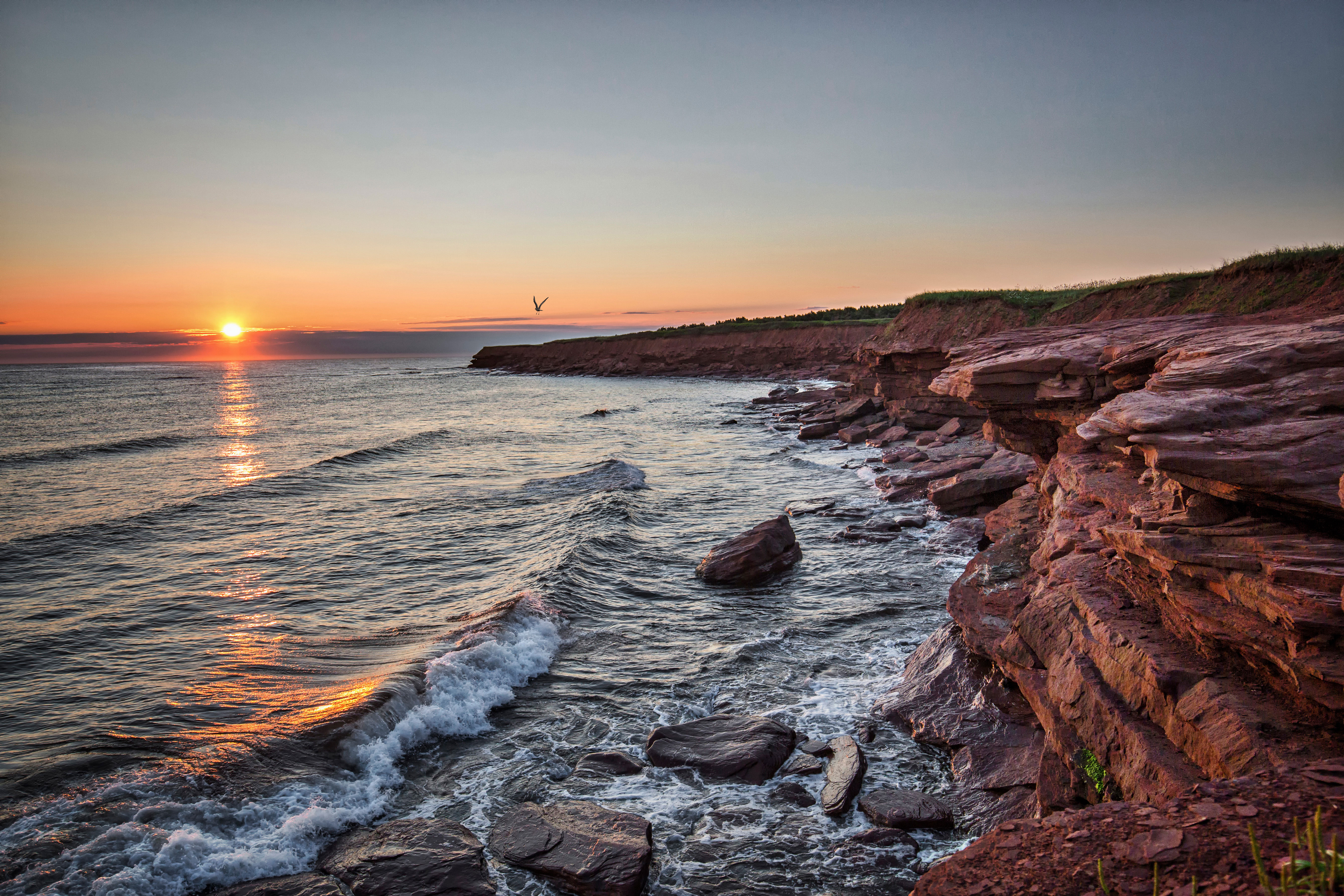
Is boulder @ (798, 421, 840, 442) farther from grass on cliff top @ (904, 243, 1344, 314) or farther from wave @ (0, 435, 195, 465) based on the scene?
wave @ (0, 435, 195, 465)

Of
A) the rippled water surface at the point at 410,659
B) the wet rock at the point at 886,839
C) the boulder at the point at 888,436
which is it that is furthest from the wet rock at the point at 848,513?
the wet rock at the point at 886,839

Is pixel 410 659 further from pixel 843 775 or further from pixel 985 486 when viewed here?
pixel 985 486

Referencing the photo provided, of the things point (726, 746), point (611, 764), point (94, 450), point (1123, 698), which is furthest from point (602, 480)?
point (94, 450)

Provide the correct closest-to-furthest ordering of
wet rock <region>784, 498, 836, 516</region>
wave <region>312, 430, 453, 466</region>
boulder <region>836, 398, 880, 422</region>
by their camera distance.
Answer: wet rock <region>784, 498, 836, 516</region>, wave <region>312, 430, 453, 466</region>, boulder <region>836, 398, 880, 422</region>

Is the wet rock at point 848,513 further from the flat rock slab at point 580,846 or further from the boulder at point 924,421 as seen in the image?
the flat rock slab at point 580,846

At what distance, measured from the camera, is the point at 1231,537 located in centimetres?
574

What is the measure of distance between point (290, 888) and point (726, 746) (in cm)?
479

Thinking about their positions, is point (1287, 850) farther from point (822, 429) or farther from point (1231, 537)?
point (822, 429)

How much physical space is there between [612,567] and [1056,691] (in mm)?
10419

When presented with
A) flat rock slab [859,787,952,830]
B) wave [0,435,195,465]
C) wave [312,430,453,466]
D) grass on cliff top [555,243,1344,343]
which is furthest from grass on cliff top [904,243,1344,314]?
wave [0,435,195,465]

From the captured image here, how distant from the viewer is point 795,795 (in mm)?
7527

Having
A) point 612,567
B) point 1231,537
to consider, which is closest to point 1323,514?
point 1231,537

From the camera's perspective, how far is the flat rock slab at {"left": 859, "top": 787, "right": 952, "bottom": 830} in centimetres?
688

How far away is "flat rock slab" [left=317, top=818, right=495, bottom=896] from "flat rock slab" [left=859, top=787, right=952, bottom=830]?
3969mm
